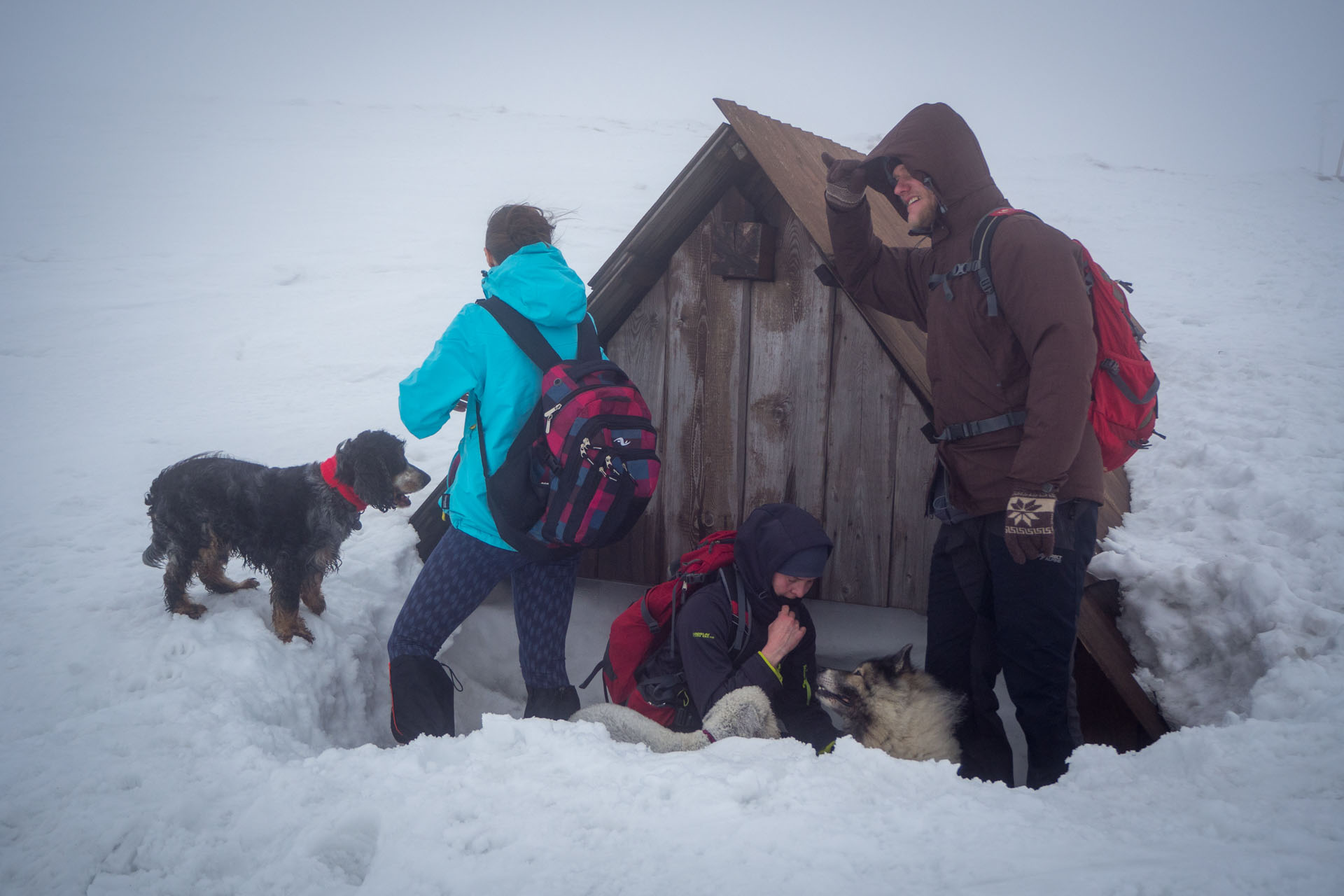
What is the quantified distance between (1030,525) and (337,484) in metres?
3.23

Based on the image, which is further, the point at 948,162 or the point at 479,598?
the point at 479,598

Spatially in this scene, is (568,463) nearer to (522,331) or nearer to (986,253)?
(522,331)

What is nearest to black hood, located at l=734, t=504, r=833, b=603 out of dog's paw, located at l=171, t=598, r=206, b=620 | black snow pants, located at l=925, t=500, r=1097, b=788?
black snow pants, located at l=925, t=500, r=1097, b=788

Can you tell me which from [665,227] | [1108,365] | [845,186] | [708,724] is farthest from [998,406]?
[665,227]

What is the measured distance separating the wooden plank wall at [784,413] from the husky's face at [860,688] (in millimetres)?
1064

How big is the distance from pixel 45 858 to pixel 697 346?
11.5ft

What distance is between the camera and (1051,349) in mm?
2291

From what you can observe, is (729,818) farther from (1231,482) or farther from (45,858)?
(1231,482)

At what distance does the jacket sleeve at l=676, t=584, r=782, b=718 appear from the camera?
3.06 m

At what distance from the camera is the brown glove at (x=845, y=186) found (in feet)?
9.58

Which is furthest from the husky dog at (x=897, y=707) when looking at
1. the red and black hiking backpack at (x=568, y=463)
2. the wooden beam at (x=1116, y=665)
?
the red and black hiking backpack at (x=568, y=463)

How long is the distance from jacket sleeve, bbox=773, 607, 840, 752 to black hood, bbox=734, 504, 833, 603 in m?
0.31

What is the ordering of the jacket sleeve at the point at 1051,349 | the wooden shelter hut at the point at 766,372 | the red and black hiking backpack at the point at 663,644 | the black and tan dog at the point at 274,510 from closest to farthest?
the jacket sleeve at the point at 1051,349, the red and black hiking backpack at the point at 663,644, the black and tan dog at the point at 274,510, the wooden shelter hut at the point at 766,372

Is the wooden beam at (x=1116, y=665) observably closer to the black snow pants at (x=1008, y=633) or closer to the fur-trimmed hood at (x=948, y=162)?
the black snow pants at (x=1008, y=633)
